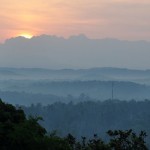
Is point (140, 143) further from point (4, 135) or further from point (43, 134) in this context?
point (4, 135)

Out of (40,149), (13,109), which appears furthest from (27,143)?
(13,109)

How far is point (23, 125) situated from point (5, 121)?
1.60 meters

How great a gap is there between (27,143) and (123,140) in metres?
5.61

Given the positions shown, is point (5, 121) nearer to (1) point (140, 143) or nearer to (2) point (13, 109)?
(2) point (13, 109)

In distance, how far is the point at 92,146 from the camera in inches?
1066

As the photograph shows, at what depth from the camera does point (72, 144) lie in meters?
28.8

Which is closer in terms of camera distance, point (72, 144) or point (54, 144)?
point (54, 144)

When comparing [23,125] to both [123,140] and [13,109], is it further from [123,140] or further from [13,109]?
[123,140]

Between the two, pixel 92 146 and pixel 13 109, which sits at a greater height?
pixel 13 109

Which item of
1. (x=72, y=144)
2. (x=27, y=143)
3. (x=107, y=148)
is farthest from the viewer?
(x=72, y=144)

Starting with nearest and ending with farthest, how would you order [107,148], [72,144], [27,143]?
1. [27,143]
2. [107,148]
3. [72,144]

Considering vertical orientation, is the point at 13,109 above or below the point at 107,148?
above

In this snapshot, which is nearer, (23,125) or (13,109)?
(23,125)

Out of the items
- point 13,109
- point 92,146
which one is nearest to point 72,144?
point 92,146
